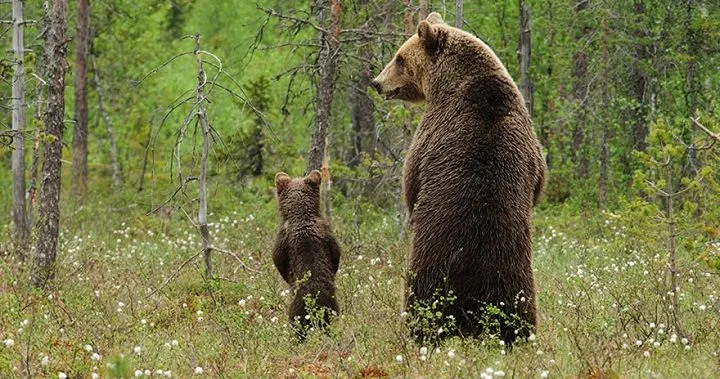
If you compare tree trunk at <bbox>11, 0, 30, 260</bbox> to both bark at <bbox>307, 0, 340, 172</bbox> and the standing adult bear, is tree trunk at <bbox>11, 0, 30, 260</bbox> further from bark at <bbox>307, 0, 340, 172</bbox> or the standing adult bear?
the standing adult bear

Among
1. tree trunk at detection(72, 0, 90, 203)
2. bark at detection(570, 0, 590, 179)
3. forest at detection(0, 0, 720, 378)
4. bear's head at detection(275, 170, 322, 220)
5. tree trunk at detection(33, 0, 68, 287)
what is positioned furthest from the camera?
tree trunk at detection(72, 0, 90, 203)

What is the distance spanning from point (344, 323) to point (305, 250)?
3.78 feet

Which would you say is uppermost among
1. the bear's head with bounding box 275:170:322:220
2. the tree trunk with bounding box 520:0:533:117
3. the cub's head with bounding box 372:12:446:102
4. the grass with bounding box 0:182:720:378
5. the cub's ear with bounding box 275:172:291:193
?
the tree trunk with bounding box 520:0:533:117

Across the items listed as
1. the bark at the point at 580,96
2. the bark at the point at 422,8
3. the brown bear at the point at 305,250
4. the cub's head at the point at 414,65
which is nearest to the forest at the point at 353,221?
the bark at the point at 422,8

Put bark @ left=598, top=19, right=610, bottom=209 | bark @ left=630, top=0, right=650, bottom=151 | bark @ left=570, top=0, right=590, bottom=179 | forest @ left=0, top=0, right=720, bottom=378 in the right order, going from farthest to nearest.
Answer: bark @ left=570, top=0, right=590, bottom=179, bark @ left=598, top=19, right=610, bottom=209, bark @ left=630, top=0, right=650, bottom=151, forest @ left=0, top=0, right=720, bottom=378

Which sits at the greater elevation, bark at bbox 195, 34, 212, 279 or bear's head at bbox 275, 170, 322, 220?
bark at bbox 195, 34, 212, 279

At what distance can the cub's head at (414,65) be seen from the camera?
785 cm

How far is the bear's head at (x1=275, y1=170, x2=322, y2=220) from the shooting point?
9.88m

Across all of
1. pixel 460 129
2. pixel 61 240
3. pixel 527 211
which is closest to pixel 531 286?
pixel 527 211

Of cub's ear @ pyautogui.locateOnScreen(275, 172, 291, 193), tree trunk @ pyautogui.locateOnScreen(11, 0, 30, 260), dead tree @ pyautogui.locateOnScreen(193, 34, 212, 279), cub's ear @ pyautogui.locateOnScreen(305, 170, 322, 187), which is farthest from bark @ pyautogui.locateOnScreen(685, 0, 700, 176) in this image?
tree trunk @ pyautogui.locateOnScreen(11, 0, 30, 260)

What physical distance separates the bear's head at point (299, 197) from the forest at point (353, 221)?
0.60 m

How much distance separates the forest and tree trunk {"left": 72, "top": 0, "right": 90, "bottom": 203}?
0.07m

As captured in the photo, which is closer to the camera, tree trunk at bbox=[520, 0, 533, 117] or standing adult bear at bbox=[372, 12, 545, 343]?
standing adult bear at bbox=[372, 12, 545, 343]

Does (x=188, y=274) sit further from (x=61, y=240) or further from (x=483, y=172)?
(x=483, y=172)
